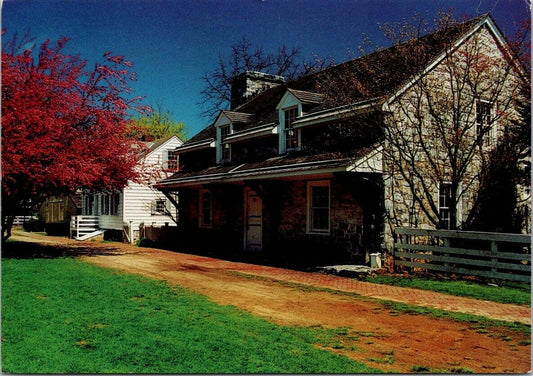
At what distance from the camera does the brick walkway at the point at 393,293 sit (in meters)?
6.99

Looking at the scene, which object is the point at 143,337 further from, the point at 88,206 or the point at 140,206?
the point at 88,206

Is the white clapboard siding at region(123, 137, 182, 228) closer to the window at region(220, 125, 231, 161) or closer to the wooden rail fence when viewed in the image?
the window at region(220, 125, 231, 161)

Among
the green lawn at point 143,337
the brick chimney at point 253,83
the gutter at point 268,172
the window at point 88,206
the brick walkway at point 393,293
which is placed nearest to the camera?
the green lawn at point 143,337

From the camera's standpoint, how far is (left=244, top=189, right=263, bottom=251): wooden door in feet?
50.5

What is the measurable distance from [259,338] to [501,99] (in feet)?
24.3

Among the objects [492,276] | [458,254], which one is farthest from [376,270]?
[492,276]

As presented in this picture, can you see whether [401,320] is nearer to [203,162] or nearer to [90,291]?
[90,291]

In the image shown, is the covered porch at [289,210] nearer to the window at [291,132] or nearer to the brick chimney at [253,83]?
the window at [291,132]

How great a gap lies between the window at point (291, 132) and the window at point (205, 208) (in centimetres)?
480

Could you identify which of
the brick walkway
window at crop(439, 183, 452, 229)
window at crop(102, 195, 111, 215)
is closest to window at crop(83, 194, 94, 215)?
window at crop(102, 195, 111, 215)

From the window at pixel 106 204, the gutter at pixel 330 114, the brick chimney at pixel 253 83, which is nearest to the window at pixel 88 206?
the window at pixel 106 204

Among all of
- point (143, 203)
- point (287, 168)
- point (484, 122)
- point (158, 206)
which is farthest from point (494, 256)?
point (143, 203)

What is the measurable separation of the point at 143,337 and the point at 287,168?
784 centimetres

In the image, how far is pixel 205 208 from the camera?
18641mm
